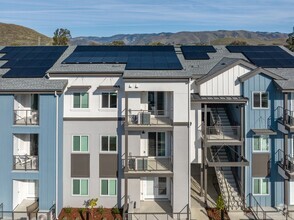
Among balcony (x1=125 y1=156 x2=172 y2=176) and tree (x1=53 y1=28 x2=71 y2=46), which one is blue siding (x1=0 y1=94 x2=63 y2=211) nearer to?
balcony (x1=125 y1=156 x2=172 y2=176)

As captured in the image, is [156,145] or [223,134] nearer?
[156,145]

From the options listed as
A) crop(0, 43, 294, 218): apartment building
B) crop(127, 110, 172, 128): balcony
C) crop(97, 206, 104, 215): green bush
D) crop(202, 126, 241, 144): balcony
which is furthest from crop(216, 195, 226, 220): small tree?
crop(97, 206, 104, 215): green bush

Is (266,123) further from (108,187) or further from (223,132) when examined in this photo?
(108,187)

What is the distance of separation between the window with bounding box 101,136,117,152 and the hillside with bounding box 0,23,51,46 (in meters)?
71.2

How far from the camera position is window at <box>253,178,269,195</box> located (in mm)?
24656

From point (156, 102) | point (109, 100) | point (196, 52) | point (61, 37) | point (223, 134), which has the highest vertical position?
point (61, 37)

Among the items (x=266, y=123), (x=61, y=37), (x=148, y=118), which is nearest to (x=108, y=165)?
(x=148, y=118)

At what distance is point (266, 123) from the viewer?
80.6ft

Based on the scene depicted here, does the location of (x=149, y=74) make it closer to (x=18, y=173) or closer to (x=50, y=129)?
(x=50, y=129)

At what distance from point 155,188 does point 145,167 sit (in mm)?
2841

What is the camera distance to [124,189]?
2386 cm

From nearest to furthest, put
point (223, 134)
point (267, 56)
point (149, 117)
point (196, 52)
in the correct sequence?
point (149, 117)
point (223, 134)
point (267, 56)
point (196, 52)

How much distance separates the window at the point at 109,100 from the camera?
24.6m

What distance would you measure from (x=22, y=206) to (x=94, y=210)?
4.80m
